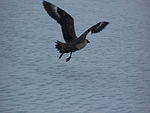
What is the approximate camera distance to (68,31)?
4.24 ft

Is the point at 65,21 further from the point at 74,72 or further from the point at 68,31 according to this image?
the point at 74,72

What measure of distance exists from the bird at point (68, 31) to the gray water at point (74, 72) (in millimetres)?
879

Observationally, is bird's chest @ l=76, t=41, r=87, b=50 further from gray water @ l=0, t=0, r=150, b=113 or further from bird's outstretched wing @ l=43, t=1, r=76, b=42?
gray water @ l=0, t=0, r=150, b=113

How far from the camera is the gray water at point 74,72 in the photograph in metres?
2.18

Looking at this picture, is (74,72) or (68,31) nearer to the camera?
(68,31)

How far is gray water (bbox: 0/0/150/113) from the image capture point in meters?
2.18

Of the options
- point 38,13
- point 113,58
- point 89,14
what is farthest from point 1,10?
point 113,58

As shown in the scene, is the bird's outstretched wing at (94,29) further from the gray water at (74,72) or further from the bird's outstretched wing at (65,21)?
the gray water at (74,72)

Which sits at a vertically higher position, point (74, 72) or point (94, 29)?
point (94, 29)

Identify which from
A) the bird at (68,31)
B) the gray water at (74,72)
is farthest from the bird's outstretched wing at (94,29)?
the gray water at (74,72)

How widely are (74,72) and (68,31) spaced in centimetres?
113

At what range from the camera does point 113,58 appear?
255 cm

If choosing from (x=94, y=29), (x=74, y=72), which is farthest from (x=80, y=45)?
(x=74, y=72)

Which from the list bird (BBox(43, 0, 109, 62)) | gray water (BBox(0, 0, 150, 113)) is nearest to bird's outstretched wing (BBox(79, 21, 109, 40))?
bird (BBox(43, 0, 109, 62))
